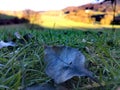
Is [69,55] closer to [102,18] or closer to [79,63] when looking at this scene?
[79,63]

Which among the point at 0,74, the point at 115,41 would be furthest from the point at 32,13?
the point at 0,74

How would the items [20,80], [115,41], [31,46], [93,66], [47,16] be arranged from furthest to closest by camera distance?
[47,16] < [115,41] < [31,46] < [93,66] < [20,80]

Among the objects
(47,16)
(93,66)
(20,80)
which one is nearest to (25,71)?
(20,80)

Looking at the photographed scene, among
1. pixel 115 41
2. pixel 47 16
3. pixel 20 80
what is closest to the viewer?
pixel 20 80

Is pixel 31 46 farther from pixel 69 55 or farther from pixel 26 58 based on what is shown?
pixel 69 55

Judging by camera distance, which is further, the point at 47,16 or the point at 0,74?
the point at 47,16

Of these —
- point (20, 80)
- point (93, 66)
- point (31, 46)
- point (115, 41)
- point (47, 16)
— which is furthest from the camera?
point (47, 16)
